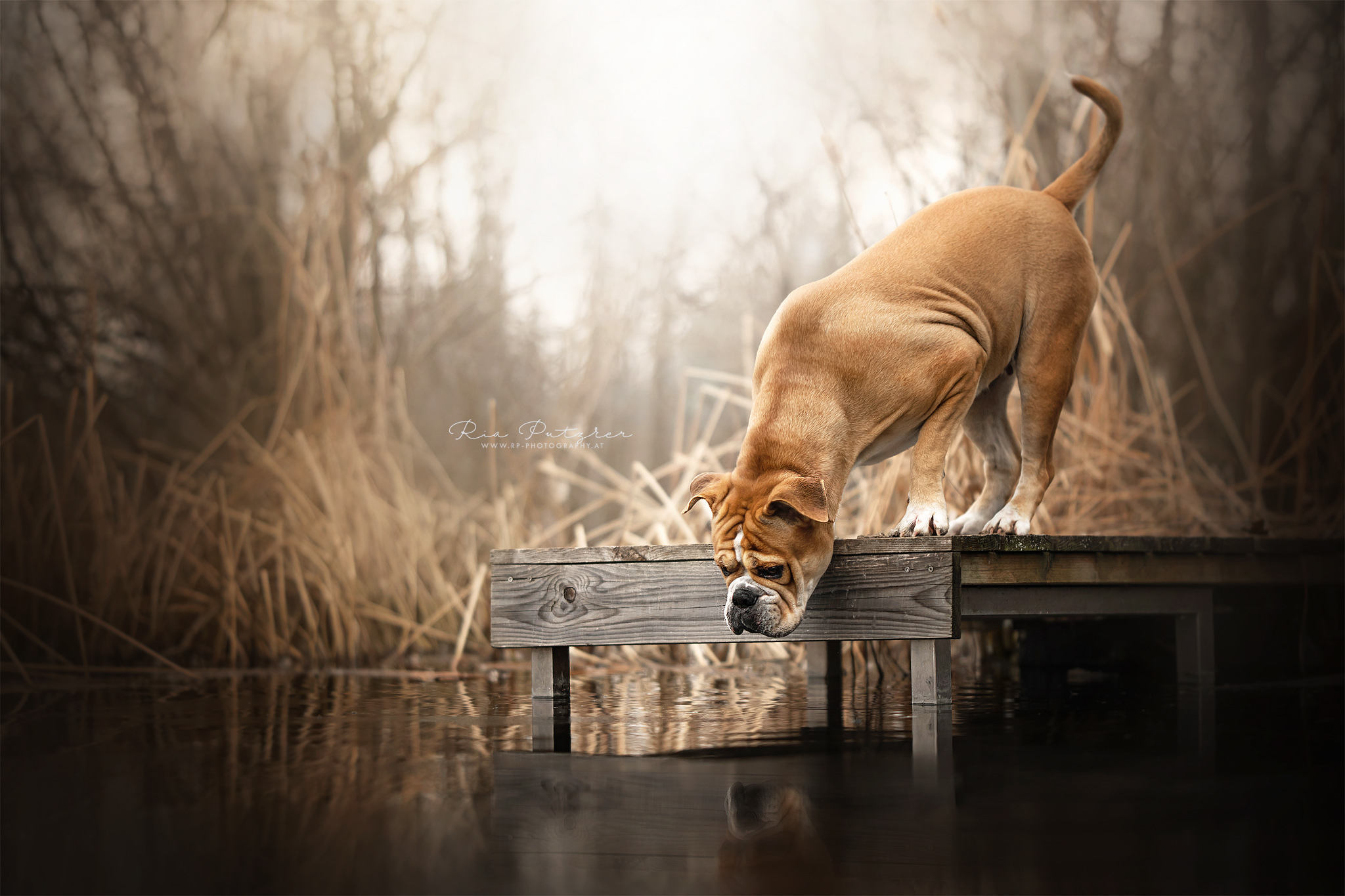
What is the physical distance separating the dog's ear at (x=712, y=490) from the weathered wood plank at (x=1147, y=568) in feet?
2.01

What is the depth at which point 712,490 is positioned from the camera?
270cm

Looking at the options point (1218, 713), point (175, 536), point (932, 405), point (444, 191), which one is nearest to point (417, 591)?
point (175, 536)

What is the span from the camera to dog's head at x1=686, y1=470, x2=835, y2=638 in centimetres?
252

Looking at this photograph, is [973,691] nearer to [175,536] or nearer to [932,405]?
[932,405]

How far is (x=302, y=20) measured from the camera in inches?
234

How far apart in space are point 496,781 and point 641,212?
4.53 m

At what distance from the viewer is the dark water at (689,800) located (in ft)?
4.73

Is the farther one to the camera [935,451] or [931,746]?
[935,451]

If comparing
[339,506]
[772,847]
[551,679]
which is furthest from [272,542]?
[772,847]

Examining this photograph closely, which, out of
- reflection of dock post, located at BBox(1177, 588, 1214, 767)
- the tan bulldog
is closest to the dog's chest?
the tan bulldog

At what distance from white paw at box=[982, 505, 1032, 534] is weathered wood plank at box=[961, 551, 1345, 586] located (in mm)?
101

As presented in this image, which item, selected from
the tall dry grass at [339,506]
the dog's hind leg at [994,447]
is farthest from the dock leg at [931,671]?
the tall dry grass at [339,506]

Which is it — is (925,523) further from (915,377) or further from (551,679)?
(551,679)

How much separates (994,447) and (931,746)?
4.41ft
